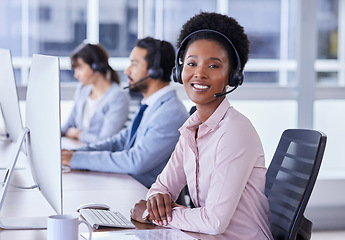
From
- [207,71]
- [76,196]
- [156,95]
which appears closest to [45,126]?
[207,71]

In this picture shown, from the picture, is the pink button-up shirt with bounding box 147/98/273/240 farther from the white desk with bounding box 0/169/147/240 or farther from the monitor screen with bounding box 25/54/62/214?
the monitor screen with bounding box 25/54/62/214

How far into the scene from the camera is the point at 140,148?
2.55 m

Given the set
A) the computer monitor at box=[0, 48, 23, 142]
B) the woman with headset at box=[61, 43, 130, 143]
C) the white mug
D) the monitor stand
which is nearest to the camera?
the white mug

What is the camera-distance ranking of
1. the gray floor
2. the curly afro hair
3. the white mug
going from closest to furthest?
the white mug → the curly afro hair → the gray floor

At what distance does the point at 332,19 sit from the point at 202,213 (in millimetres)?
3424

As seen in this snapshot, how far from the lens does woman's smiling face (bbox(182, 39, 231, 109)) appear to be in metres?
1.71

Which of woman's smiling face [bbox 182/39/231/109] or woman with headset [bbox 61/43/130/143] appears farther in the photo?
woman with headset [bbox 61/43/130/143]

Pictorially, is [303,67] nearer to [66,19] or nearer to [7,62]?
[66,19]

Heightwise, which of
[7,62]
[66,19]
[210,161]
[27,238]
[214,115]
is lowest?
[27,238]

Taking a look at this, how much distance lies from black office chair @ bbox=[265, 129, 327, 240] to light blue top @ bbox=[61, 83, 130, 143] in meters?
1.87

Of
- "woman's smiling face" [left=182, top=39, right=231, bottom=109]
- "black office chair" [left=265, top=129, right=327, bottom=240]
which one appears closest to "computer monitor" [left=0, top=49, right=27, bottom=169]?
"woman's smiling face" [left=182, top=39, right=231, bottom=109]

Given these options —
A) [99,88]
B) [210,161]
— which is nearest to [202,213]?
[210,161]

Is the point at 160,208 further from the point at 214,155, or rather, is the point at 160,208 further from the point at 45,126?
the point at 45,126

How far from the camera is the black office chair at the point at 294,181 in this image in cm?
166
